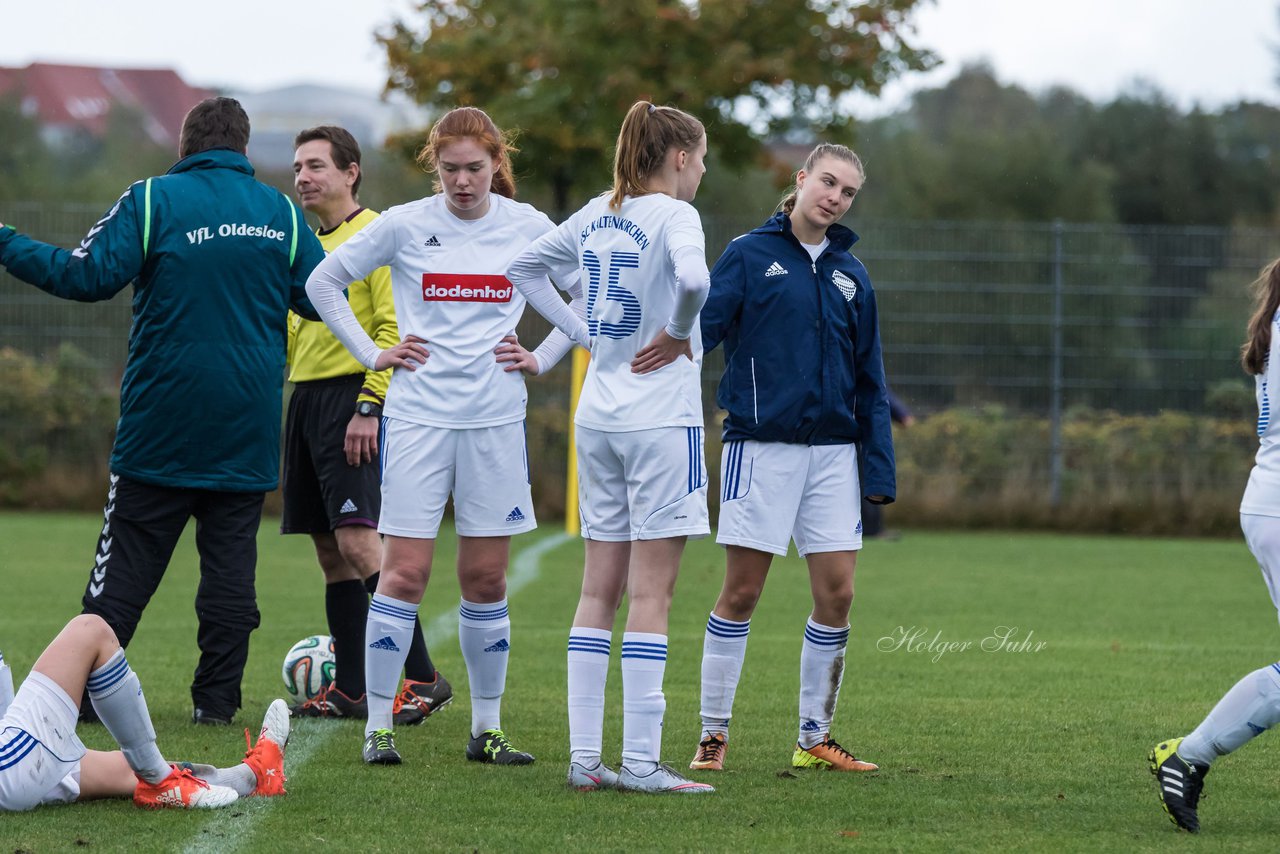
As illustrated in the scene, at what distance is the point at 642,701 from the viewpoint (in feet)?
16.1

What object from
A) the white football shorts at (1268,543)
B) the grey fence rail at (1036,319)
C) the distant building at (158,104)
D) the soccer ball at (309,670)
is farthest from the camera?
the distant building at (158,104)

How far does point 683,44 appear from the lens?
1820 cm

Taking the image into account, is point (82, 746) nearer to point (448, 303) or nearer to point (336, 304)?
point (336, 304)

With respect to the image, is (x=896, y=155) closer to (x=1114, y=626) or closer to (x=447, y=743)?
(x=1114, y=626)

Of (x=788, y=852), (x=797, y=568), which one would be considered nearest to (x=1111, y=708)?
(x=788, y=852)

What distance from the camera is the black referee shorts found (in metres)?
6.38

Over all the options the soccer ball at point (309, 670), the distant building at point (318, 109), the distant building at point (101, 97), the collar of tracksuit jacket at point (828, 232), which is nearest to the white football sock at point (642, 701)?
the collar of tracksuit jacket at point (828, 232)

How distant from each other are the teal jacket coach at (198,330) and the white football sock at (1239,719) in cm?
327

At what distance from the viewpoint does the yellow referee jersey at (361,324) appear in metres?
6.38

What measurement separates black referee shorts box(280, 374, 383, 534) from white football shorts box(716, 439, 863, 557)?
157 centimetres

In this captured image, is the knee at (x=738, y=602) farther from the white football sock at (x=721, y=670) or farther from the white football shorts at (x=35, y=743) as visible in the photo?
the white football shorts at (x=35, y=743)

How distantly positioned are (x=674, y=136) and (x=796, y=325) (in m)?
0.79

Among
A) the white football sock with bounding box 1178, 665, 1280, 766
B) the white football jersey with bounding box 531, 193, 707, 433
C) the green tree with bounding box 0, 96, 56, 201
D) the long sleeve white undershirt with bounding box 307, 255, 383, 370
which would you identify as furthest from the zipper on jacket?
the green tree with bounding box 0, 96, 56, 201

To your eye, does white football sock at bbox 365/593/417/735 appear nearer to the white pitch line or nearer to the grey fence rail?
the white pitch line
